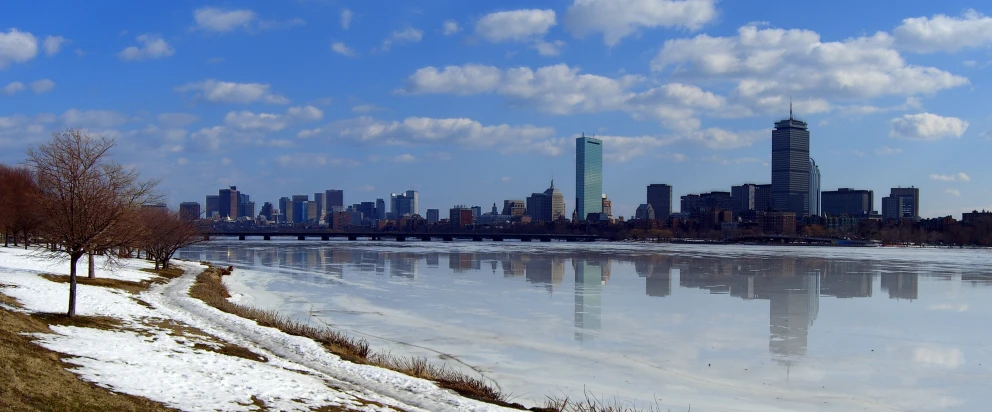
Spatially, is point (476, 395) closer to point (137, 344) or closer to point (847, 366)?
point (137, 344)

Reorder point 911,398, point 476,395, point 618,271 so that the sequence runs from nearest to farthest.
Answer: point 476,395
point 911,398
point 618,271

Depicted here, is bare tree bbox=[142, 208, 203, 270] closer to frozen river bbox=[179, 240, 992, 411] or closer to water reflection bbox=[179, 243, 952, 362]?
frozen river bbox=[179, 240, 992, 411]

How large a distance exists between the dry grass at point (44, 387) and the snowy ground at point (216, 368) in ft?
1.32

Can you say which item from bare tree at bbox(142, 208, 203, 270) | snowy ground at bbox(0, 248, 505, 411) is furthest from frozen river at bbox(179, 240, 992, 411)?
bare tree at bbox(142, 208, 203, 270)

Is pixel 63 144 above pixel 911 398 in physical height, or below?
above

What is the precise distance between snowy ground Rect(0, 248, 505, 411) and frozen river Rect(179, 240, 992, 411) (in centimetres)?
284

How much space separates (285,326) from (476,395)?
10.0 metres

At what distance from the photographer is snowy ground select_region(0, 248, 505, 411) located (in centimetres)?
1236

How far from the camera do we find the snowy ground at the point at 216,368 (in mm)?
12359

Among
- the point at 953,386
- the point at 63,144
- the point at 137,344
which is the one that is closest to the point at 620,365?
the point at 953,386

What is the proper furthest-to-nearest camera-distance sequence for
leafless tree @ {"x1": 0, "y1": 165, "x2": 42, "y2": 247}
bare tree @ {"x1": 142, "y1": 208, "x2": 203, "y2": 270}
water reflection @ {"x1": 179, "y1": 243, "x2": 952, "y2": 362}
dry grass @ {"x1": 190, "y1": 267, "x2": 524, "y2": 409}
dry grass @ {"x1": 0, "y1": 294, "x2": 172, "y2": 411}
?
1. leafless tree @ {"x1": 0, "y1": 165, "x2": 42, "y2": 247}
2. bare tree @ {"x1": 142, "y1": 208, "x2": 203, "y2": 270}
3. water reflection @ {"x1": 179, "y1": 243, "x2": 952, "y2": 362}
4. dry grass @ {"x1": 190, "y1": 267, "x2": 524, "y2": 409}
5. dry grass @ {"x1": 0, "y1": 294, "x2": 172, "y2": 411}

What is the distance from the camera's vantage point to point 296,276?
2074 inches

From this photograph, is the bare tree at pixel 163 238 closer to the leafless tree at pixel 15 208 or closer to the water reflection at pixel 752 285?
the leafless tree at pixel 15 208

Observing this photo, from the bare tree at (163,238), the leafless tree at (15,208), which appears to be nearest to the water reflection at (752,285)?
the bare tree at (163,238)
